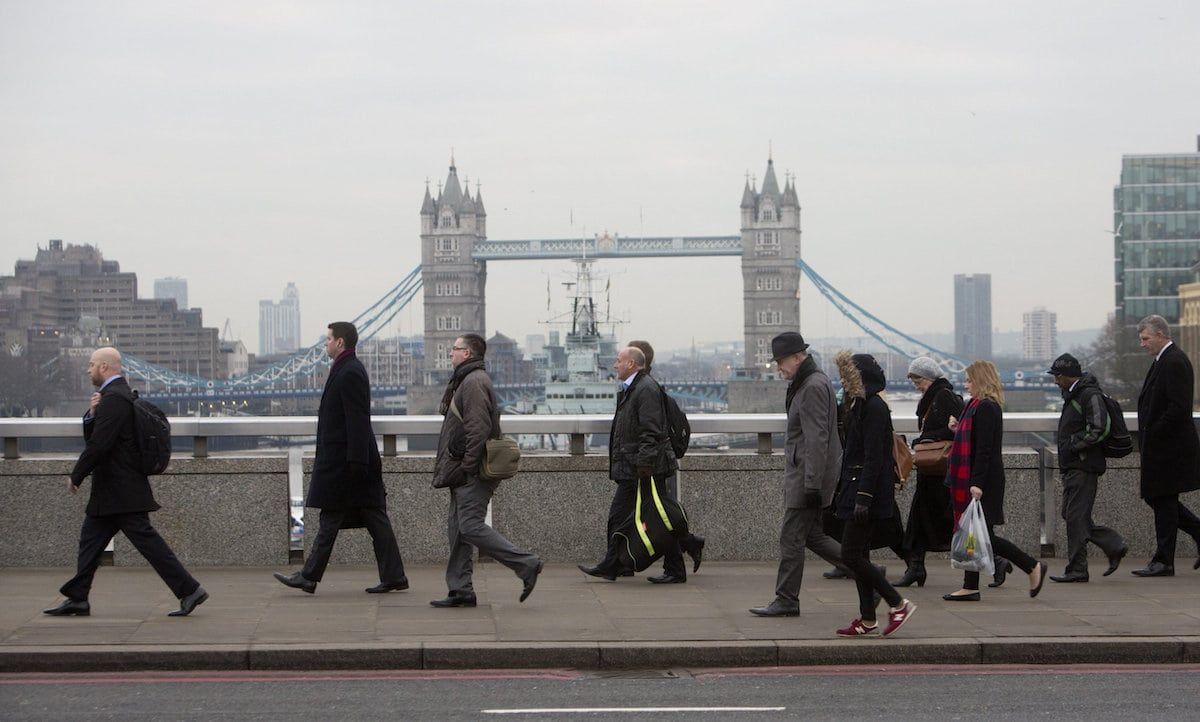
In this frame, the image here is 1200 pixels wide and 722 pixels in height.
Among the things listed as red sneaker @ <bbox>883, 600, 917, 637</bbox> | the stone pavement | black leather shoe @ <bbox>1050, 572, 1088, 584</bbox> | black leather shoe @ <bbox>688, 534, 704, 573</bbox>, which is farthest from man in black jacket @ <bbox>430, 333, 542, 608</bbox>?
black leather shoe @ <bbox>1050, 572, 1088, 584</bbox>

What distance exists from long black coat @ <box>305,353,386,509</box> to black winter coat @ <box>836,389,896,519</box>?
253 centimetres

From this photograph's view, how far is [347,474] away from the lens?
28.6ft

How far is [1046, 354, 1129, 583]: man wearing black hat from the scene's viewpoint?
9281 millimetres

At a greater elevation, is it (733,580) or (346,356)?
(346,356)

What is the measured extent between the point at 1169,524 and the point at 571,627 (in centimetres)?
391

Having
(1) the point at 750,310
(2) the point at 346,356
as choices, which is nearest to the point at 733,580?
(2) the point at 346,356

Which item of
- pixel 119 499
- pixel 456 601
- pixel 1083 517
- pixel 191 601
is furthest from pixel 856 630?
pixel 119 499

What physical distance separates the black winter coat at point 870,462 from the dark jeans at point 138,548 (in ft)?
10.4

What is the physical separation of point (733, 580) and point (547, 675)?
2.61 m

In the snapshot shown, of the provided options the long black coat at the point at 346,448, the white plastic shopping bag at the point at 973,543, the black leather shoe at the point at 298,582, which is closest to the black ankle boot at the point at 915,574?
the white plastic shopping bag at the point at 973,543

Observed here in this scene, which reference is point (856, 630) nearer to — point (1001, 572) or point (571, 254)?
point (1001, 572)

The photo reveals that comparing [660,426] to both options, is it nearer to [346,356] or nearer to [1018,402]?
[346,356]

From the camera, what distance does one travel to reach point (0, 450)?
11.2m

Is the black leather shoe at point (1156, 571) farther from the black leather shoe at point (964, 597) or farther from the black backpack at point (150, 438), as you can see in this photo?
the black backpack at point (150, 438)
